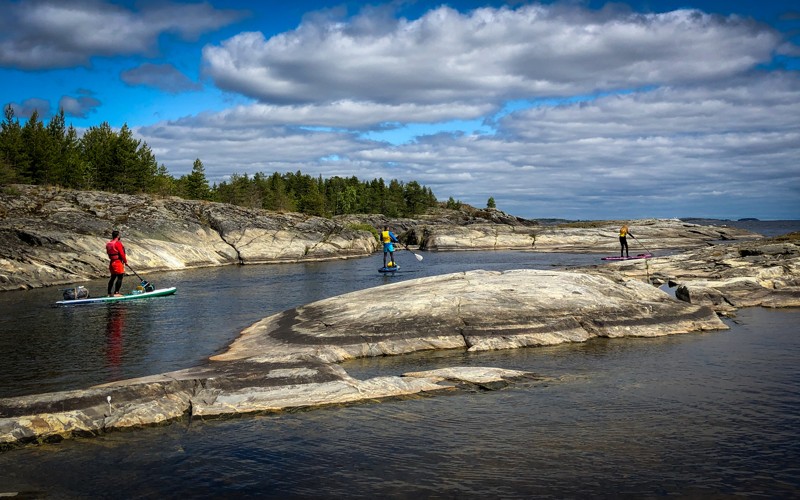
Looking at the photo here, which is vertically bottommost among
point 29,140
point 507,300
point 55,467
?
point 55,467

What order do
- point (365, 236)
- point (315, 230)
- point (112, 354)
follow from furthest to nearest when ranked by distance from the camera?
point (365, 236) < point (315, 230) < point (112, 354)

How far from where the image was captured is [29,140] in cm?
8875

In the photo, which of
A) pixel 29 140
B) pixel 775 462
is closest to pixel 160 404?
pixel 775 462

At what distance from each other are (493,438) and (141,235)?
59.5 m

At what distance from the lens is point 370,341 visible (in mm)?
19828

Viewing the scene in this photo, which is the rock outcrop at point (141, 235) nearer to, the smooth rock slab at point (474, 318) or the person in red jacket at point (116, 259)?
the person in red jacket at point (116, 259)

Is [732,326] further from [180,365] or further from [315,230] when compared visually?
[315,230]

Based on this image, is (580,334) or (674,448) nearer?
(674,448)

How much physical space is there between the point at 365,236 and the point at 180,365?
77.1 metres

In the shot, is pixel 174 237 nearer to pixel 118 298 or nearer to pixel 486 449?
pixel 118 298

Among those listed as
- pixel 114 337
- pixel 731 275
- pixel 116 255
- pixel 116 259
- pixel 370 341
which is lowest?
pixel 114 337

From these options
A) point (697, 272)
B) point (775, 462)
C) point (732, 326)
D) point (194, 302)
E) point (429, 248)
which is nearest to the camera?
point (775, 462)

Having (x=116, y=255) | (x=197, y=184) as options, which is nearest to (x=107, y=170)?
(x=197, y=184)

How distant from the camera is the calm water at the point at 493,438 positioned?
32.7ft
